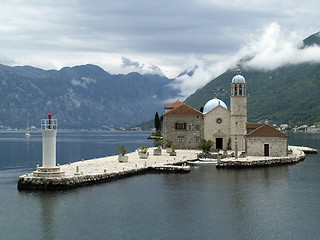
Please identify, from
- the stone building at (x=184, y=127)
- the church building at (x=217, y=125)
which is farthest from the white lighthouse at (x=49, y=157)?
the stone building at (x=184, y=127)

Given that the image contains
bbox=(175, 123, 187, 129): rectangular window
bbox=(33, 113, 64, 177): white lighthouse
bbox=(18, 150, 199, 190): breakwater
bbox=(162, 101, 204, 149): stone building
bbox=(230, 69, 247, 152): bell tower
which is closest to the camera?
bbox=(18, 150, 199, 190): breakwater

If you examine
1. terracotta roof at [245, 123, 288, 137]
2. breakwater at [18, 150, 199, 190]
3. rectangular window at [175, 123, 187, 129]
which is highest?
rectangular window at [175, 123, 187, 129]

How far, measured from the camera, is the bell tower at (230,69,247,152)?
6694 cm

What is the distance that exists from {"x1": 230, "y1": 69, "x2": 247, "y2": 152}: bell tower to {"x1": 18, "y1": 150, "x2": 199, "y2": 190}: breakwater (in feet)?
28.9

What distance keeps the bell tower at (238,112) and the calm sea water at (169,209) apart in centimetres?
2195

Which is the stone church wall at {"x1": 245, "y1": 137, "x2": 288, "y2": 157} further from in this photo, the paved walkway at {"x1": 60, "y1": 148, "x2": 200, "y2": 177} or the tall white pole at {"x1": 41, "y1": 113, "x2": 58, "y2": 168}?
the tall white pole at {"x1": 41, "y1": 113, "x2": 58, "y2": 168}

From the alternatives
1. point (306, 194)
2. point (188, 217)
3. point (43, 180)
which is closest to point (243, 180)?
point (306, 194)

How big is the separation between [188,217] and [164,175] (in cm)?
1828

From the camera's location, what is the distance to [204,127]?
71.8m

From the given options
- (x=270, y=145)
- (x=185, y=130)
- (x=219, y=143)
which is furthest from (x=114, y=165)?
(x=219, y=143)

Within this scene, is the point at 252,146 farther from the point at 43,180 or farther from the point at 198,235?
the point at 198,235

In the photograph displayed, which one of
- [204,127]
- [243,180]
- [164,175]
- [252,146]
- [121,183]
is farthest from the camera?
[204,127]

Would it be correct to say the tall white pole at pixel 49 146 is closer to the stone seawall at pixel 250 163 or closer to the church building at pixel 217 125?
the stone seawall at pixel 250 163

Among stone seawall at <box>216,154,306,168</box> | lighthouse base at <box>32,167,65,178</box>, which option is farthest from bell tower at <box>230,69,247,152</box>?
lighthouse base at <box>32,167,65,178</box>
